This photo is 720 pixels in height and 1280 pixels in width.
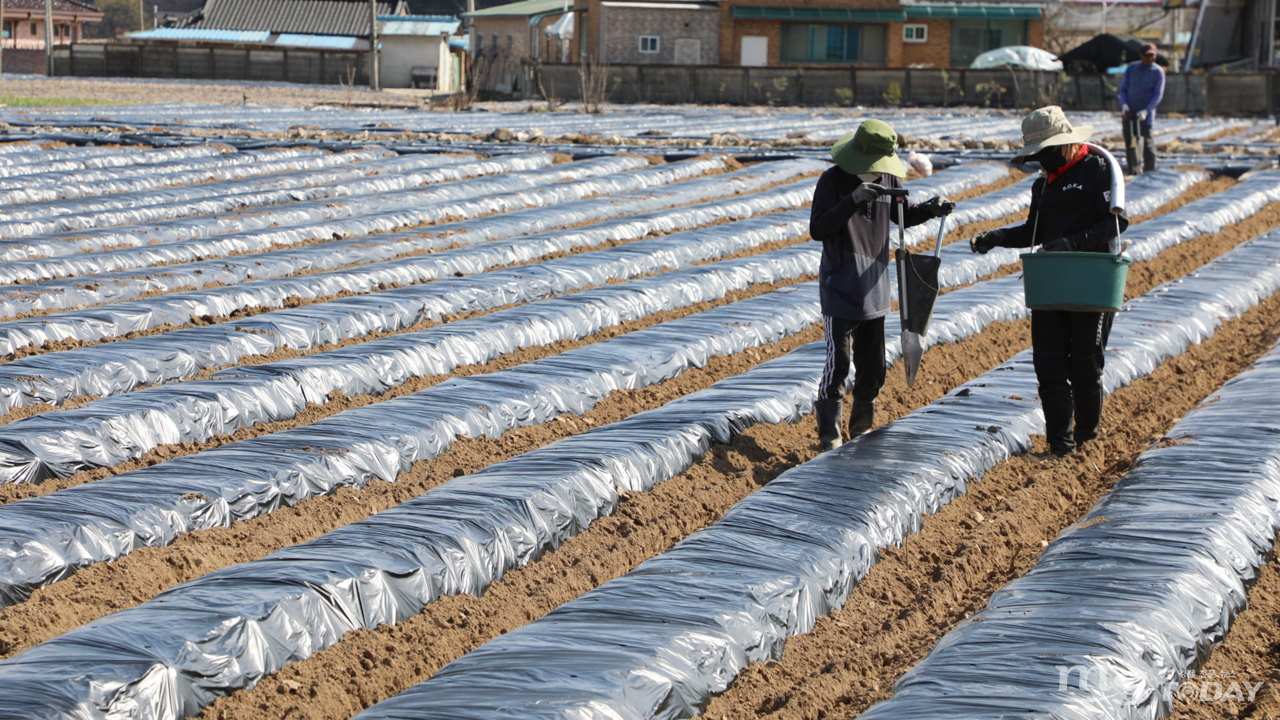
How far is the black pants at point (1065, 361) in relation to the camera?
4727 mm

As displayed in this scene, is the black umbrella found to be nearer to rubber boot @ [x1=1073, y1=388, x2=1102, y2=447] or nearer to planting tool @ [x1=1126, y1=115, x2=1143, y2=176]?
planting tool @ [x1=1126, y1=115, x2=1143, y2=176]

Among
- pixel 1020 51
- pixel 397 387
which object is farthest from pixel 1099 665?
pixel 1020 51

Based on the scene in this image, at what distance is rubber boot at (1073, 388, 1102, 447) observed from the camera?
4.90m

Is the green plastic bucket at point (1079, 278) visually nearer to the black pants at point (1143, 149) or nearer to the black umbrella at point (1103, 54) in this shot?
the black pants at point (1143, 149)

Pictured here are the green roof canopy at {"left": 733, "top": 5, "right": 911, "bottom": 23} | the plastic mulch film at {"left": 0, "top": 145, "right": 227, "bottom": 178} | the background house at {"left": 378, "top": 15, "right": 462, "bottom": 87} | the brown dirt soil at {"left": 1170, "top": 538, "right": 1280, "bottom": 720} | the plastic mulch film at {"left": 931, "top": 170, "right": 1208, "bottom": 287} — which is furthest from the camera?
the background house at {"left": 378, "top": 15, "right": 462, "bottom": 87}

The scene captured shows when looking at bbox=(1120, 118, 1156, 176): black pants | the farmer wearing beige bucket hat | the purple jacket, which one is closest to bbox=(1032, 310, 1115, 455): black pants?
the farmer wearing beige bucket hat

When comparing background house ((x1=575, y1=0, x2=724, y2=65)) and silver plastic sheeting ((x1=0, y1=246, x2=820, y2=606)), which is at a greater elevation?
background house ((x1=575, y1=0, x2=724, y2=65))

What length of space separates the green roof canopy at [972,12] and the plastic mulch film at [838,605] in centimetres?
3388

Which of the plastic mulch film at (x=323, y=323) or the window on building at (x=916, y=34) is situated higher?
the window on building at (x=916, y=34)

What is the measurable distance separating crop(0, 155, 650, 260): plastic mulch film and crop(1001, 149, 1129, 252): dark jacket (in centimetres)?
640

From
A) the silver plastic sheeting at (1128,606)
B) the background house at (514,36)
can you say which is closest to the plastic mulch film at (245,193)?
the silver plastic sheeting at (1128,606)

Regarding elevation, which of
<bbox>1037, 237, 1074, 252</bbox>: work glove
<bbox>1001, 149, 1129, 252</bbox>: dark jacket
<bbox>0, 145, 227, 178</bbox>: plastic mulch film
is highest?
<bbox>0, 145, 227, 178</bbox>: plastic mulch film

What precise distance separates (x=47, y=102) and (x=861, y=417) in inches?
998

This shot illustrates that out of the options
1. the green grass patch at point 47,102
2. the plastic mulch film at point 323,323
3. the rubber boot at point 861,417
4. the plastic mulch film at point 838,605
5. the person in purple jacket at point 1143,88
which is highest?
the green grass patch at point 47,102
